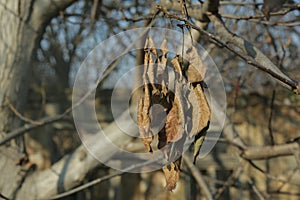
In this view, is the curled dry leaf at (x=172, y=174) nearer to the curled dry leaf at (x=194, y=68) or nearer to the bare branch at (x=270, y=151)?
the curled dry leaf at (x=194, y=68)

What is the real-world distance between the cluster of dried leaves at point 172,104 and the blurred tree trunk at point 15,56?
130 centimetres

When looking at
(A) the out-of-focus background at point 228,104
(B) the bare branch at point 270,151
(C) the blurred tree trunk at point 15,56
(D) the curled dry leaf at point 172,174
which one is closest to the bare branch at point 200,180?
(A) the out-of-focus background at point 228,104

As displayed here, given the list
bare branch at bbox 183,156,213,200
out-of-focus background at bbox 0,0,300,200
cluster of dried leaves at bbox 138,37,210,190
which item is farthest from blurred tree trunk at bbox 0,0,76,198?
cluster of dried leaves at bbox 138,37,210,190

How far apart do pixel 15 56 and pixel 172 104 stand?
1370 mm

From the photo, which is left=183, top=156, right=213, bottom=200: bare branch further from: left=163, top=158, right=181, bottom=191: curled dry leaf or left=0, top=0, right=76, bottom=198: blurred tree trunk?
left=163, top=158, right=181, bottom=191: curled dry leaf

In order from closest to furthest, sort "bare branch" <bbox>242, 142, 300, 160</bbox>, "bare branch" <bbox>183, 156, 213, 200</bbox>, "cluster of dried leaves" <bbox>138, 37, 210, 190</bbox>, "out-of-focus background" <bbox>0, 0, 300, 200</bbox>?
"cluster of dried leaves" <bbox>138, 37, 210, 190</bbox>
"bare branch" <bbox>242, 142, 300, 160</bbox>
"bare branch" <bbox>183, 156, 213, 200</bbox>
"out-of-focus background" <bbox>0, 0, 300, 200</bbox>

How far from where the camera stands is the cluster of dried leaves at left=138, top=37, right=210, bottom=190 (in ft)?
3.13

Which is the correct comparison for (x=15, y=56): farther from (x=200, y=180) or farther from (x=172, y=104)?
(x=172, y=104)

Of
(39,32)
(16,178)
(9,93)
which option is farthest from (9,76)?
(16,178)

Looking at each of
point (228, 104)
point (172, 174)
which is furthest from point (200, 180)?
point (228, 104)

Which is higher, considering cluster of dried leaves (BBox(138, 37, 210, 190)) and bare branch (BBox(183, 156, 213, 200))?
cluster of dried leaves (BBox(138, 37, 210, 190))

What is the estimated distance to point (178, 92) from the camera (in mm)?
A: 966

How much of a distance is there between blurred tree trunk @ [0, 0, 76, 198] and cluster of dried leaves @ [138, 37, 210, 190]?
1.30m

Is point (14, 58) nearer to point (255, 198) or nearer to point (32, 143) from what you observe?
point (32, 143)
